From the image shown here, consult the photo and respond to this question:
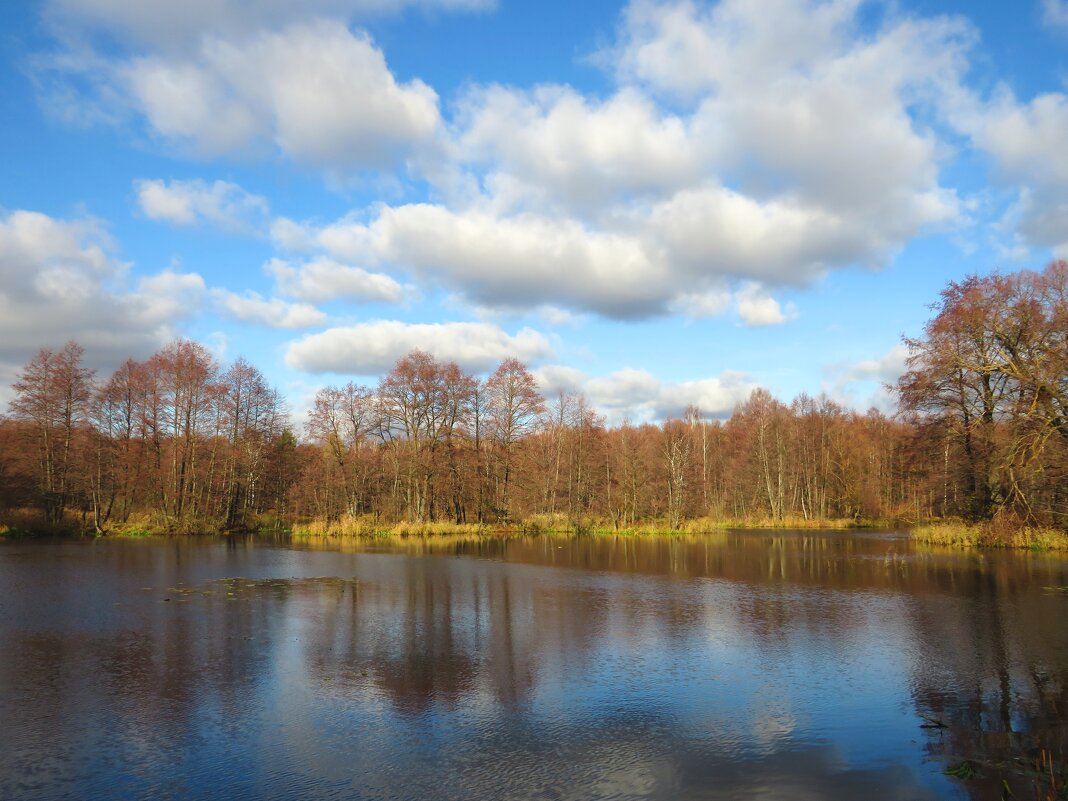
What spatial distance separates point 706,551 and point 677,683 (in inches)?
1068

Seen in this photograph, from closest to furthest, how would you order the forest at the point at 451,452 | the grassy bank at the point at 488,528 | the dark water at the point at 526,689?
the dark water at the point at 526,689, the forest at the point at 451,452, the grassy bank at the point at 488,528

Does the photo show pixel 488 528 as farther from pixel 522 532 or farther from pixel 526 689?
pixel 526 689

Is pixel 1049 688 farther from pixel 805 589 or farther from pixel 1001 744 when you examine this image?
pixel 805 589

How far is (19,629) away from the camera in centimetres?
1523

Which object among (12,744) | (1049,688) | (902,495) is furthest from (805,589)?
(902,495)

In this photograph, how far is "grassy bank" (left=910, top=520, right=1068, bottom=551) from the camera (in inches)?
1320

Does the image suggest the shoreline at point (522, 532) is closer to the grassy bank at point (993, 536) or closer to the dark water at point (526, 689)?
the grassy bank at point (993, 536)

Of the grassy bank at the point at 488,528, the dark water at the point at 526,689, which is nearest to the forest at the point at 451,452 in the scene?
the grassy bank at the point at 488,528

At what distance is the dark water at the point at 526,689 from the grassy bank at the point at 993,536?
39.5ft

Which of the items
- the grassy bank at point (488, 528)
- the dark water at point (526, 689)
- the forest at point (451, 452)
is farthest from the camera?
the grassy bank at point (488, 528)

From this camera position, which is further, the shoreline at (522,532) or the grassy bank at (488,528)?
the grassy bank at (488,528)

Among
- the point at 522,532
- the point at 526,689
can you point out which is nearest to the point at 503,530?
the point at 522,532

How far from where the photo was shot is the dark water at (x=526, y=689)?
7.89m

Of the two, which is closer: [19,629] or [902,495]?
[19,629]
